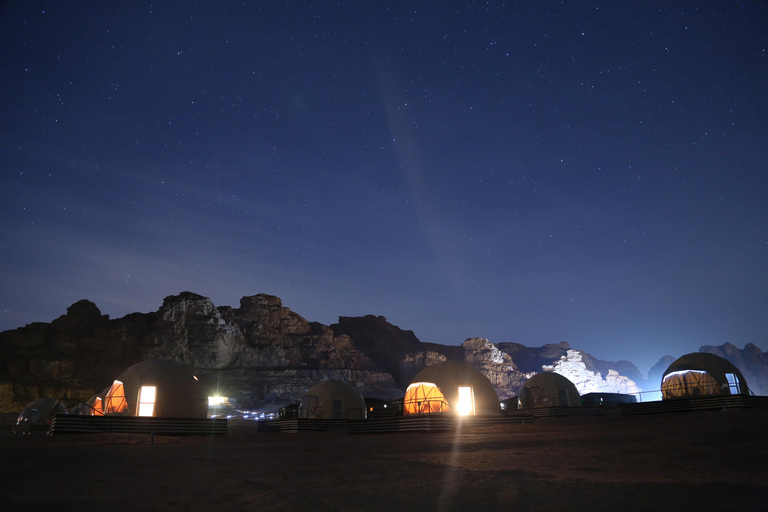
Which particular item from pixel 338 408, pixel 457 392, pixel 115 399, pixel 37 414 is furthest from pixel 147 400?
pixel 37 414

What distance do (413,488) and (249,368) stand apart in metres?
84.1

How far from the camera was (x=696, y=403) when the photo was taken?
2681cm

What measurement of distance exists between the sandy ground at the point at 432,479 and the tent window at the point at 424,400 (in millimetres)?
17324

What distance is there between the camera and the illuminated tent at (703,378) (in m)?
32.7

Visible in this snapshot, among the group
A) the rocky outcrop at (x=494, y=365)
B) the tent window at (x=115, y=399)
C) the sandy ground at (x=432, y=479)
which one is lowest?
the sandy ground at (x=432, y=479)

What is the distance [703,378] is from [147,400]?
36.9 m

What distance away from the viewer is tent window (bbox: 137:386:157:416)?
2541cm

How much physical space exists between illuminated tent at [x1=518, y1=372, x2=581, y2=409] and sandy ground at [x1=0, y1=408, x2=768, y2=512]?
2887cm

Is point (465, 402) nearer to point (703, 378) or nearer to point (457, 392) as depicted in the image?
point (457, 392)

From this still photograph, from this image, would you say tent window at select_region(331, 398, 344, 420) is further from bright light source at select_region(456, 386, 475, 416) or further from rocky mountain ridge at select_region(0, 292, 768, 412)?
rocky mountain ridge at select_region(0, 292, 768, 412)

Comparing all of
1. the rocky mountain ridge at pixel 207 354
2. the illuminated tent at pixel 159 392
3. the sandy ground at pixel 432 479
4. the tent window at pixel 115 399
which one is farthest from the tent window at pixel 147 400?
the rocky mountain ridge at pixel 207 354

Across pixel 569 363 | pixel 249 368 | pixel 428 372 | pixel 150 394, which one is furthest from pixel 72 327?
pixel 569 363

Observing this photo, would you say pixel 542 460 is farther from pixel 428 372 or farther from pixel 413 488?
pixel 428 372

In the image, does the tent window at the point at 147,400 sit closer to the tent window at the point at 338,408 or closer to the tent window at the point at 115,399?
the tent window at the point at 115,399
